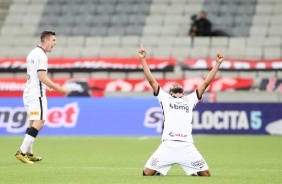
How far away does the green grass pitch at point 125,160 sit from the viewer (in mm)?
10523

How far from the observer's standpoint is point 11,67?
25531 mm

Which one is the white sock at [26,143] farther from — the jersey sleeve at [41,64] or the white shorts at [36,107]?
the jersey sleeve at [41,64]

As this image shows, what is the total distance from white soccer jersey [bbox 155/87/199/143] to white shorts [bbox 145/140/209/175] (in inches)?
4.0

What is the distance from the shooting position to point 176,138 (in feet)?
35.4

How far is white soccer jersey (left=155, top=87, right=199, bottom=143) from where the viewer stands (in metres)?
10.8

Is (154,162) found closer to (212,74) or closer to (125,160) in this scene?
(212,74)

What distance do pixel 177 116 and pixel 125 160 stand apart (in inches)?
127

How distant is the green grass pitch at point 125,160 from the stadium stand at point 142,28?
533cm

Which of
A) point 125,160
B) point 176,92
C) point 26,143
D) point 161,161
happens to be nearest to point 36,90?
point 26,143

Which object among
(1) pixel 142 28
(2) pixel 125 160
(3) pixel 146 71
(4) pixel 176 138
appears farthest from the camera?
(1) pixel 142 28

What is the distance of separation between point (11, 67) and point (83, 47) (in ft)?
7.99

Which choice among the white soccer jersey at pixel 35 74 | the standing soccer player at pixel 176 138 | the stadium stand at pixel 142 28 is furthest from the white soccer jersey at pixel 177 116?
the stadium stand at pixel 142 28

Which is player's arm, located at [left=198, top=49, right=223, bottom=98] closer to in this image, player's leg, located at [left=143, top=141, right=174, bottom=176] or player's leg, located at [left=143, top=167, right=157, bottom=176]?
player's leg, located at [left=143, top=141, right=174, bottom=176]

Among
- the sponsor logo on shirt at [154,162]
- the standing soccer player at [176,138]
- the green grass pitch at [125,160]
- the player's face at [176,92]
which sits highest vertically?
the player's face at [176,92]
